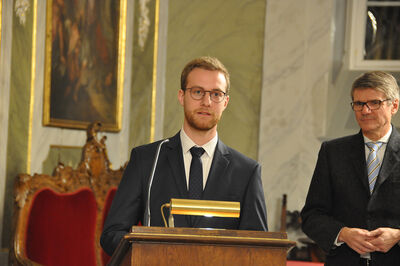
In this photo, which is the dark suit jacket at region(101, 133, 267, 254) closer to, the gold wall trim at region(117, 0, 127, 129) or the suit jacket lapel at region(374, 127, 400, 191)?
the suit jacket lapel at region(374, 127, 400, 191)

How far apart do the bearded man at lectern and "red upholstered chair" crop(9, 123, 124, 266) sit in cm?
185

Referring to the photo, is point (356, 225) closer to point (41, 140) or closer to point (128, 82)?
point (41, 140)

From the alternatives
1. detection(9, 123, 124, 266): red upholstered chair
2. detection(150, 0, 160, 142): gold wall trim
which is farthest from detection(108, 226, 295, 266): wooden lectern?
detection(150, 0, 160, 142): gold wall trim

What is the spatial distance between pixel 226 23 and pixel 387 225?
3997mm

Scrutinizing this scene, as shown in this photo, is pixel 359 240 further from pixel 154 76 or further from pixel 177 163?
pixel 154 76

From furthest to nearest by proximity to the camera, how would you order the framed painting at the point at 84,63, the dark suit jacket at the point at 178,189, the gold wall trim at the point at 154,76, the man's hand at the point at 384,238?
the gold wall trim at the point at 154,76 → the framed painting at the point at 84,63 → the man's hand at the point at 384,238 → the dark suit jacket at the point at 178,189

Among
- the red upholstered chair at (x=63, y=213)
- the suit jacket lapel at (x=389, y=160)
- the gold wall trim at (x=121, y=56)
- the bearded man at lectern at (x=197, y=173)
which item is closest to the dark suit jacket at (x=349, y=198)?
the suit jacket lapel at (x=389, y=160)

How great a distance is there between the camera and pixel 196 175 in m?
2.62

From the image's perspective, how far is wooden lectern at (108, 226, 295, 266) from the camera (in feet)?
6.21

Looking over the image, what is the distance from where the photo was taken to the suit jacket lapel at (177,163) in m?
2.59

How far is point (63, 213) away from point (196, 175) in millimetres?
2229

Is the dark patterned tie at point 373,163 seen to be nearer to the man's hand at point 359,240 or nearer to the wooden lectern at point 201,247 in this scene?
the man's hand at point 359,240

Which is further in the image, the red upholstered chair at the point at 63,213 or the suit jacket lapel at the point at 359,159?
the red upholstered chair at the point at 63,213

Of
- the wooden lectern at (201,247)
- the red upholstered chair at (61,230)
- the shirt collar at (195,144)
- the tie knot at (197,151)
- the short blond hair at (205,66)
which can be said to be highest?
the short blond hair at (205,66)
